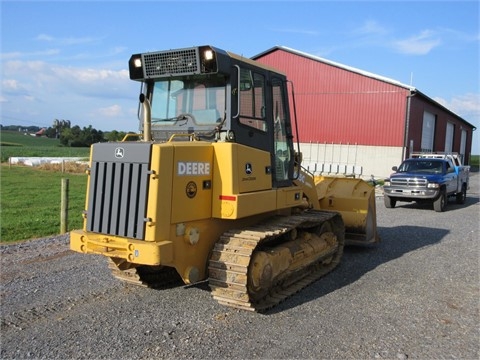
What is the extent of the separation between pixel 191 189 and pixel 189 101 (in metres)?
1.35

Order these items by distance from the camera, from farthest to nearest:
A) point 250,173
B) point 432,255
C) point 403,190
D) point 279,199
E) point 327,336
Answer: point 403,190 < point 432,255 < point 279,199 < point 250,173 < point 327,336

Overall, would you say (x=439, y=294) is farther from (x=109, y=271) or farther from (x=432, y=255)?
(x=109, y=271)

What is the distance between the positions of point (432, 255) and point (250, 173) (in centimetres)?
498

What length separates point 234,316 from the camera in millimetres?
5320

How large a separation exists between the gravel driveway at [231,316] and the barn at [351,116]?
2023 cm

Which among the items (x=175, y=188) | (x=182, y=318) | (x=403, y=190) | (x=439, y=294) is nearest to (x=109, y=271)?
(x=182, y=318)

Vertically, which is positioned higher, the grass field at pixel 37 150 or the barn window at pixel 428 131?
the barn window at pixel 428 131

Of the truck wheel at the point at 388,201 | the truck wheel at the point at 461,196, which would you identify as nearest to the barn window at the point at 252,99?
the truck wheel at the point at 388,201

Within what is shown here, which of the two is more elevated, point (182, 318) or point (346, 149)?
point (346, 149)

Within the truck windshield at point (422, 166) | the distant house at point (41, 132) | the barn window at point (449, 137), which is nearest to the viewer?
the truck windshield at point (422, 166)

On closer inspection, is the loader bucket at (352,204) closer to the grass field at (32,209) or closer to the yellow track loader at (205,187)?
the yellow track loader at (205,187)

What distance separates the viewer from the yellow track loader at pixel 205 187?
4980mm

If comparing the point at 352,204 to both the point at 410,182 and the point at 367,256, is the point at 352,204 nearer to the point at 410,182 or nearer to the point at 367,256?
the point at 367,256

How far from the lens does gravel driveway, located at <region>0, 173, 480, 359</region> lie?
4.49 m
